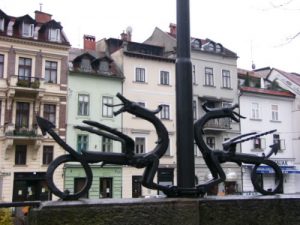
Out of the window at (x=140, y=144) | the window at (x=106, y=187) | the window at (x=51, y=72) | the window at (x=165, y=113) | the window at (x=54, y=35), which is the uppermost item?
the window at (x=54, y=35)

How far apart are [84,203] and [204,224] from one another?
2.96 ft

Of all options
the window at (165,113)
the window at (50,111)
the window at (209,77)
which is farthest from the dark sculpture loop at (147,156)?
the window at (209,77)

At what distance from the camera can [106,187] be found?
93.3ft

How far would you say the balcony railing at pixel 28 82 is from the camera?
26375mm

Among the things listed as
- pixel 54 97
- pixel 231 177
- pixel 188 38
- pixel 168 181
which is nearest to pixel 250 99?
pixel 231 177

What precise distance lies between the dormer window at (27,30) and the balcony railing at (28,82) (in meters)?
3.11

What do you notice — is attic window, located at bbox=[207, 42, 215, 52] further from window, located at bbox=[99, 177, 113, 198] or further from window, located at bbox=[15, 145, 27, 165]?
window, located at bbox=[15, 145, 27, 165]

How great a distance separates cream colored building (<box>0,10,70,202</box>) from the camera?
84.7 feet

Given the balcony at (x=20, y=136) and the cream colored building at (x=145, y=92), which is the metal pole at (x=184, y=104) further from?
the cream colored building at (x=145, y=92)

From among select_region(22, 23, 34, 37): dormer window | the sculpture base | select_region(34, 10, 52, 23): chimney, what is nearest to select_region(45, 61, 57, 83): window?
select_region(22, 23, 34, 37): dormer window

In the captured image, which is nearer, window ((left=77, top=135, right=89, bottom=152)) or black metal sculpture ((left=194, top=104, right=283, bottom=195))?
black metal sculpture ((left=194, top=104, right=283, bottom=195))

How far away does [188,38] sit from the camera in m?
3.44

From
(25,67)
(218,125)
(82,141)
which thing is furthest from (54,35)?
(218,125)

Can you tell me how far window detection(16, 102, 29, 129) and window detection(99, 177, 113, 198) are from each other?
20.5ft
